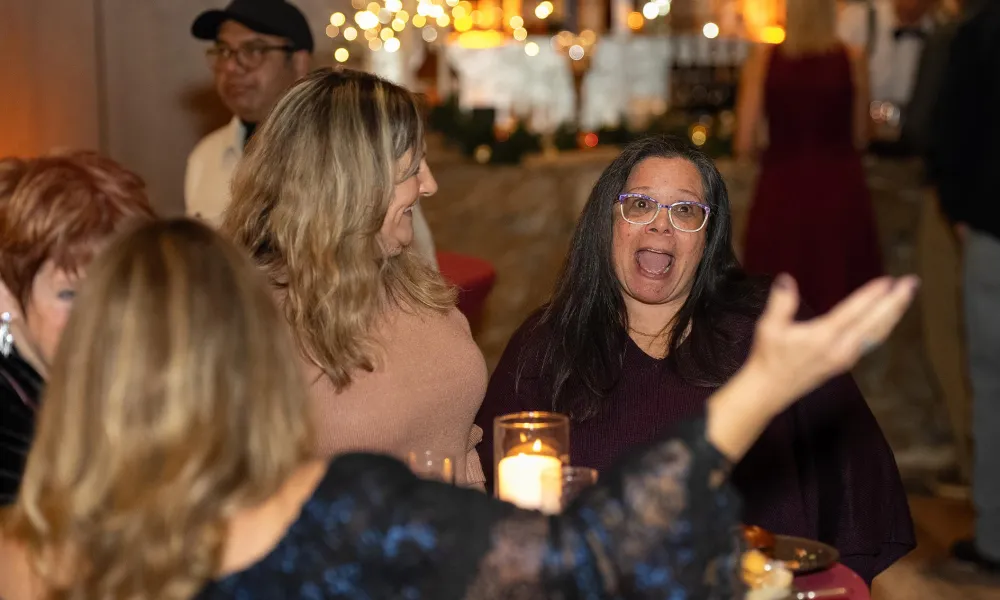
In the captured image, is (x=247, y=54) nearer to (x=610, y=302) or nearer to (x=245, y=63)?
(x=245, y=63)

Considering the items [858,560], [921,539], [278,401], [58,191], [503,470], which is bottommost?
[921,539]

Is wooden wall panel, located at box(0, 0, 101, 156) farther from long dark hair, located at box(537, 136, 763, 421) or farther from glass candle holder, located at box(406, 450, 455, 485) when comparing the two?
glass candle holder, located at box(406, 450, 455, 485)

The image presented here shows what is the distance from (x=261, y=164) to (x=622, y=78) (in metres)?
6.37

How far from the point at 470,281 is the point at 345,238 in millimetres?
1430

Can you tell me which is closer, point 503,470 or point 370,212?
point 503,470

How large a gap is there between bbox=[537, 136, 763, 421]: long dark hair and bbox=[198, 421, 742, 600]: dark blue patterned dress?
Answer: 4.11 feet

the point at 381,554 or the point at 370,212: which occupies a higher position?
the point at 370,212

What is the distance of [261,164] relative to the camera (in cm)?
242

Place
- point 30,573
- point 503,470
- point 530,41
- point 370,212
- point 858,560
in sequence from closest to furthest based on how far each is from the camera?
point 30,573
point 503,470
point 370,212
point 858,560
point 530,41

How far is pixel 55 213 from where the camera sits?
1951 millimetres

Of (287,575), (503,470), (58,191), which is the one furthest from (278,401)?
(58,191)

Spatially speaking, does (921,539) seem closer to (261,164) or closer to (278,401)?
(261,164)

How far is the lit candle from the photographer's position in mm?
1894

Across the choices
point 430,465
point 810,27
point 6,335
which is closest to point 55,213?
point 6,335
